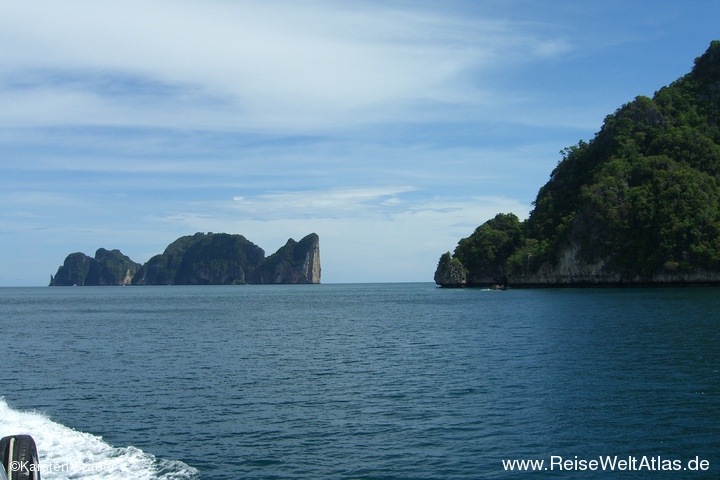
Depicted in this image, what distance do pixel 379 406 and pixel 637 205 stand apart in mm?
110184

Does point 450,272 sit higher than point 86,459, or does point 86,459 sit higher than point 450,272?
point 450,272

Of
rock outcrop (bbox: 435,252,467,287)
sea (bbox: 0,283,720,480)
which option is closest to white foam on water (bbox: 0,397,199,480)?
sea (bbox: 0,283,720,480)

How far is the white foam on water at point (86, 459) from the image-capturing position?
15.2 meters

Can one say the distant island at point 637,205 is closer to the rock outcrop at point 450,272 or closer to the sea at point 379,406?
the rock outcrop at point 450,272

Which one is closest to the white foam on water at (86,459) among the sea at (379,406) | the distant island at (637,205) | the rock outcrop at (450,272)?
the sea at (379,406)

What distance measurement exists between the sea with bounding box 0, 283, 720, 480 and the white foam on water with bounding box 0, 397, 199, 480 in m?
0.07

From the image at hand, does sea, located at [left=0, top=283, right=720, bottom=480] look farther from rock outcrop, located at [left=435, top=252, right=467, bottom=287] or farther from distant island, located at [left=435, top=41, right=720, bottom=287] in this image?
rock outcrop, located at [left=435, top=252, right=467, bottom=287]

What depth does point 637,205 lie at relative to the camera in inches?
4624

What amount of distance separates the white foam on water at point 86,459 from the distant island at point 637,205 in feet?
356

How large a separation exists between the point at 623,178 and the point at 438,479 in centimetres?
12360

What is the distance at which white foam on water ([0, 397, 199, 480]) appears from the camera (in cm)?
1519

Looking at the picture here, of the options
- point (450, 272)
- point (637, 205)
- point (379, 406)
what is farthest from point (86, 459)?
point (450, 272)

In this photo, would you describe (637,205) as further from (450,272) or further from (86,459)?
(86,459)

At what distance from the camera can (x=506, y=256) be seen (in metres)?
160
